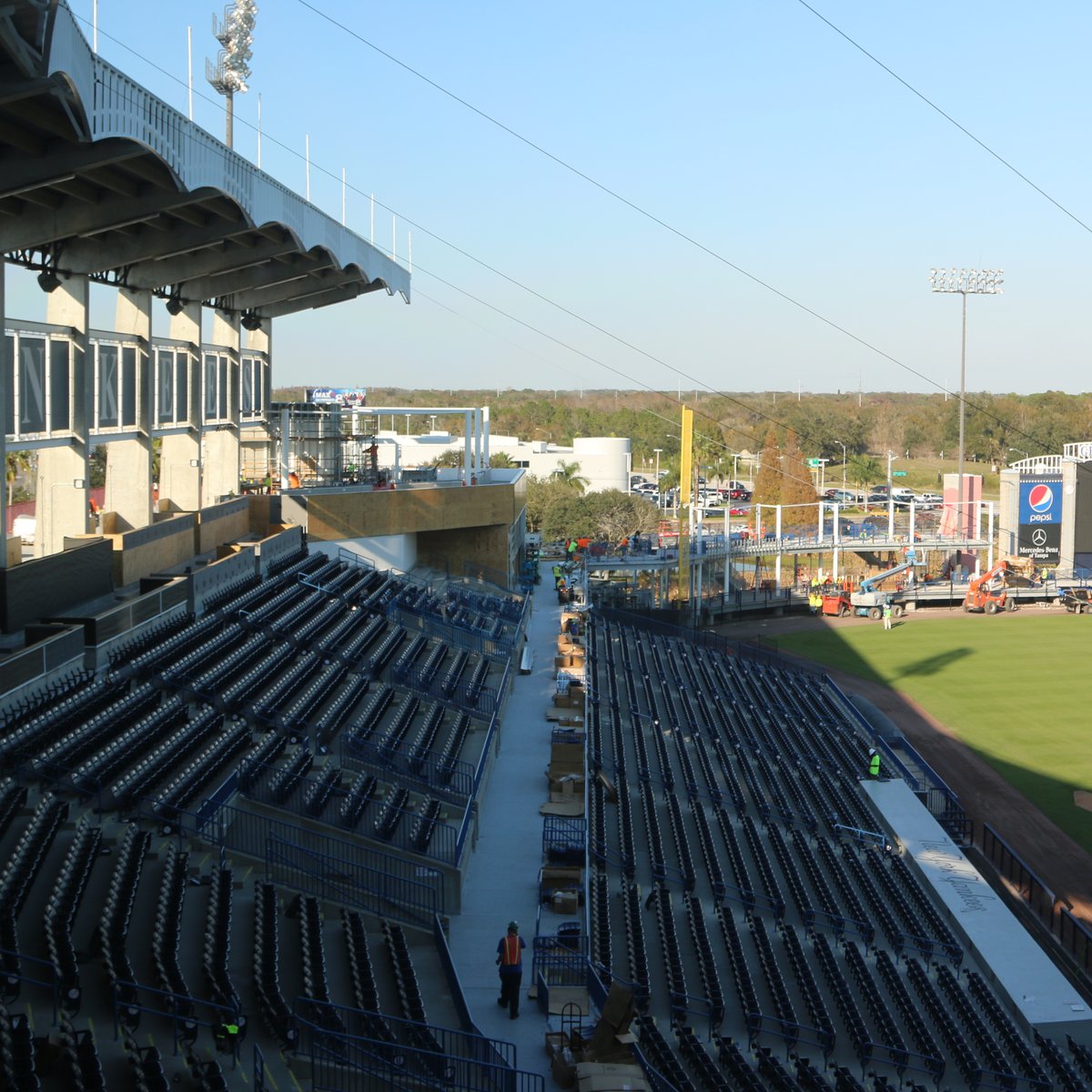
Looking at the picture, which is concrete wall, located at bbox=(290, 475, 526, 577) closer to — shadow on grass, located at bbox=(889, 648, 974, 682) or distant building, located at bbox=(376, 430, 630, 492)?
shadow on grass, located at bbox=(889, 648, 974, 682)

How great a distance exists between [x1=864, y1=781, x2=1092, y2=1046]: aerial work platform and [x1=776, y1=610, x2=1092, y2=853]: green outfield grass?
148 inches

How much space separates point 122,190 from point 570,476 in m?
61.9

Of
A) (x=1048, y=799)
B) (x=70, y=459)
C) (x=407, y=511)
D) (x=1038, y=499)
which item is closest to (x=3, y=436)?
(x=70, y=459)

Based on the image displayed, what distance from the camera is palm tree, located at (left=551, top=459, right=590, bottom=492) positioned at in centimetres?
7638

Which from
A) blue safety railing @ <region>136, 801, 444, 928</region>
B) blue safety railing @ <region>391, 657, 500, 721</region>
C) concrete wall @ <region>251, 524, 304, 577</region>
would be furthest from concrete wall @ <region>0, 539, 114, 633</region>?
concrete wall @ <region>251, 524, 304, 577</region>

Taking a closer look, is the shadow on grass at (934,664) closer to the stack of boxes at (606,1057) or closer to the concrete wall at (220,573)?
the concrete wall at (220,573)

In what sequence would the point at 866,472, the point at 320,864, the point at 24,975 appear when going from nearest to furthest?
1. the point at 24,975
2. the point at 320,864
3. the point at 866,472

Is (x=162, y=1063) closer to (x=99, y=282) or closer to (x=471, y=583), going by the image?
(x=99, y=282)

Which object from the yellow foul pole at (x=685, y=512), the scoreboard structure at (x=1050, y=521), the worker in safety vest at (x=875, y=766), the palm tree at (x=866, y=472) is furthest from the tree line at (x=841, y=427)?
the worker in safety vest at (x=875, y=766)

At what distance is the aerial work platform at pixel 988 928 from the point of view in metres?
16.0

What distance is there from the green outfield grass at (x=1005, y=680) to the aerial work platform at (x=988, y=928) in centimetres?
376

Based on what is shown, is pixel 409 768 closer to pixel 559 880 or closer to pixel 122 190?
pixel 559 880

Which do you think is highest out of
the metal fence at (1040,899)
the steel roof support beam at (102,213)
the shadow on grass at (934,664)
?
the steel roof support beam at (102,213)

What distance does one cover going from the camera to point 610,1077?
415 inches
